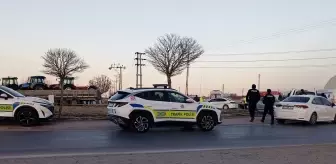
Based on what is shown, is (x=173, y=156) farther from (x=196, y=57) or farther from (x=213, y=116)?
(x=196, y=57)

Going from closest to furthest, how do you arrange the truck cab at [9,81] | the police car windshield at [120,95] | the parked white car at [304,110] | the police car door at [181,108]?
1. the police car windshield at [120,95]
2. the police car door at [181,108]
3. the parked white car at [304,110]
4. the truck cab at [9,81]

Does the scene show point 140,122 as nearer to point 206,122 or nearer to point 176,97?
point 176,97

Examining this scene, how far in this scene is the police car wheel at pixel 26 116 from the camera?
1543 cm

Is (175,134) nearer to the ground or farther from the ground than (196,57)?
nearer to the ground

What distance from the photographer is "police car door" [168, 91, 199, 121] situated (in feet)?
49.1

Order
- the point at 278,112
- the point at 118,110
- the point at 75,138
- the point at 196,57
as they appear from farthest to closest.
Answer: the point at 196,57 < the point at 278,112 < the point at 118,110 < the point at 75,138

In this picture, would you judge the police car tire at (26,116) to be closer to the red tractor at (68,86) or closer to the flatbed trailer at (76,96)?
the flatbed trailer at (76,96)

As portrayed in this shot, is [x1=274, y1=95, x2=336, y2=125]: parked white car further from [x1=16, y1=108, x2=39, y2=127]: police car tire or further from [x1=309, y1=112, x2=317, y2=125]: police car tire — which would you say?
[x1=16, y1=108, x2=39, y2=127]: police car tire

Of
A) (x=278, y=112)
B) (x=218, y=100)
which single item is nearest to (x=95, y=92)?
(x=218, y=100)

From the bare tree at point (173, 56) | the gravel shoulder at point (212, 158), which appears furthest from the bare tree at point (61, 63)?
the gravel shoulder at point (212, 158)

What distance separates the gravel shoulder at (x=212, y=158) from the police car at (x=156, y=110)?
5211 millimetres

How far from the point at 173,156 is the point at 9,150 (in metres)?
4.18

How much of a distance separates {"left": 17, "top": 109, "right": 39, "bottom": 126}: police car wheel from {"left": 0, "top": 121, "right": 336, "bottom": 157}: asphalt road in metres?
1.73

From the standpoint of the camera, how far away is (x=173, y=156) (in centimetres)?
877
